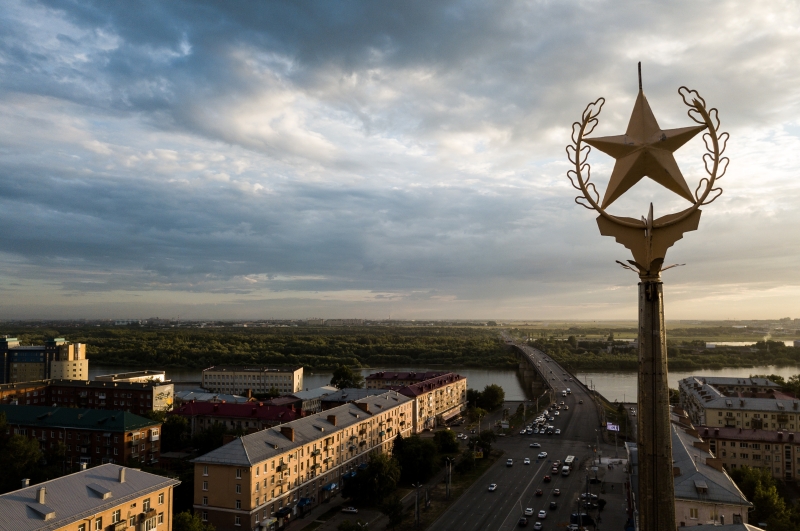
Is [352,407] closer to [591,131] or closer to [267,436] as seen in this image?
[267,436]

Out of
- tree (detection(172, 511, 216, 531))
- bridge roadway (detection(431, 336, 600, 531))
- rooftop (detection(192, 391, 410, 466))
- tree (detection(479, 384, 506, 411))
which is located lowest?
bridge roadway (detection(431, 336, 600, 531))

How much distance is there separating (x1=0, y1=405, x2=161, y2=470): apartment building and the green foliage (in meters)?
15.5

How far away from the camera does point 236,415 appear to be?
3822 centimetres

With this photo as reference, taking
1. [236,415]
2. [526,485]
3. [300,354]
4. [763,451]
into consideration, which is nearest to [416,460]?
[526,485]

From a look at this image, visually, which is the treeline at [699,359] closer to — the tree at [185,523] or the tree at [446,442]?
the tree at [446,442]

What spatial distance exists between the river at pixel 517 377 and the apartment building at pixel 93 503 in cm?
5054

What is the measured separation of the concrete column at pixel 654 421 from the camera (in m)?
8.19

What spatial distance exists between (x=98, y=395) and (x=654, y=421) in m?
51.1

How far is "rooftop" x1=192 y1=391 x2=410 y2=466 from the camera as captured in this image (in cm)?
2342

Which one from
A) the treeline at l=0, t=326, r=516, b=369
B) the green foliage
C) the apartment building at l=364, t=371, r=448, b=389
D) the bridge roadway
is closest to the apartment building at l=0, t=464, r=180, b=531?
the bridge roadway

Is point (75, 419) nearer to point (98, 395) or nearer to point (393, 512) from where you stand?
point (98, 395)

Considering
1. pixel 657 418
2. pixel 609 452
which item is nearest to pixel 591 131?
pixel 657 418

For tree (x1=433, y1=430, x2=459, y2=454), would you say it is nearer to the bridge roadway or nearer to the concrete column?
the bridge roadway

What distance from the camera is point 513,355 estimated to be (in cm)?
10400
